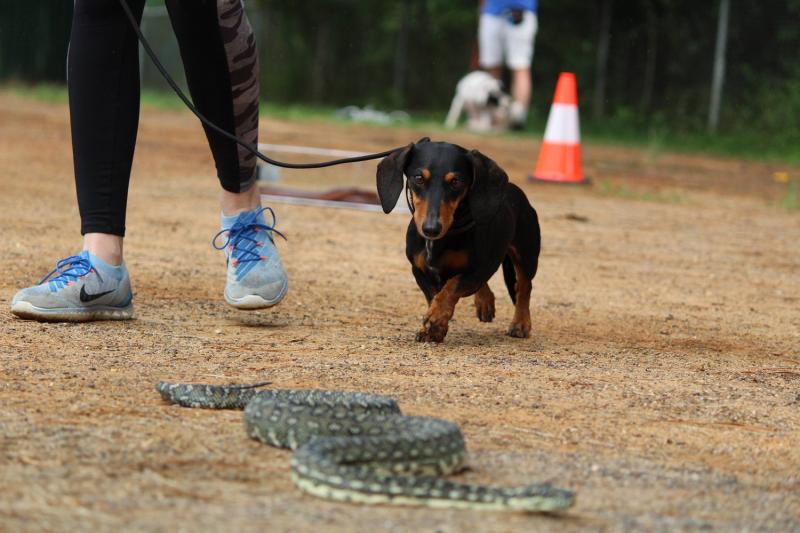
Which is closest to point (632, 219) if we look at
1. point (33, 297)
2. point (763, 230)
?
point (763, 230)

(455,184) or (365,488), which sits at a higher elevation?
(455,184)

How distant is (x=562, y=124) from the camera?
11.1 m

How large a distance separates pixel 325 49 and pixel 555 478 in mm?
22890

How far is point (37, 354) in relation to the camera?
3791mm

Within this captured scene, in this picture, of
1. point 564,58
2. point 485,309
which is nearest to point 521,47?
point 564,58

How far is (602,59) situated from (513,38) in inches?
141

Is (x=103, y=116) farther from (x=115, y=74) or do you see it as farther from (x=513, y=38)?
(x=513, y=38)

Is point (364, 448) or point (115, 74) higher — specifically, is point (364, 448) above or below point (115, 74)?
below

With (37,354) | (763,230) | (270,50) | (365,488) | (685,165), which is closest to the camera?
(365,488)

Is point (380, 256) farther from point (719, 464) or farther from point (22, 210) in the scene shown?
point (719, 464)

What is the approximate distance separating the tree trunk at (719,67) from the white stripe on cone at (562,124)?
7919 mm

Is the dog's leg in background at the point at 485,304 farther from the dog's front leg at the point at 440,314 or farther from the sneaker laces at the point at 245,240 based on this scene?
the sneaker laces at the point at 245,240

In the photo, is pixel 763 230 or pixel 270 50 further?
pixel 270 50

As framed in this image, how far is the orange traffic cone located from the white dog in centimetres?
618
